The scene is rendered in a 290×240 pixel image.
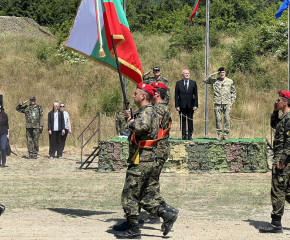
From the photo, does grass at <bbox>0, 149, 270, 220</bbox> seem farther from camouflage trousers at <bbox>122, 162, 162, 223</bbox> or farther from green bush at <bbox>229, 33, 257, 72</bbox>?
green bush at <bbox>229, 33, 257, 72</bbox>

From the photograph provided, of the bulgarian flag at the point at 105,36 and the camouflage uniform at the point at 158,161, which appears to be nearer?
the camouflage uniform at the point at 158,161

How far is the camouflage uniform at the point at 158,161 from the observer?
821cm

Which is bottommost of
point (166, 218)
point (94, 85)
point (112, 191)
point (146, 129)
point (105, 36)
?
point (112, 191)

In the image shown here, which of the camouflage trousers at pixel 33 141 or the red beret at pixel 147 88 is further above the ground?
the red beret at pixel 147 88

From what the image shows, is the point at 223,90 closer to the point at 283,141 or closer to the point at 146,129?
the point at 283,141

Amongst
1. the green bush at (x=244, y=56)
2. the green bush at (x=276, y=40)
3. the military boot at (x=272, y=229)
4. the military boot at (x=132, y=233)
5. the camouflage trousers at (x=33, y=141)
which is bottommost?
the military boot at (x=272, y=229)

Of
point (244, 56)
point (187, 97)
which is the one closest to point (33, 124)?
point (187, 97)

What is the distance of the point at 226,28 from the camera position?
117ft

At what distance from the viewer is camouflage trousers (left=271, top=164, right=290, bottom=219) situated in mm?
8367

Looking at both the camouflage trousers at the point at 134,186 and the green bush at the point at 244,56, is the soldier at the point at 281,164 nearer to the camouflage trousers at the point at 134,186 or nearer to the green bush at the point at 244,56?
the camouflage trousers at the point at 134,186

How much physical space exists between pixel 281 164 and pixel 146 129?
194 cm

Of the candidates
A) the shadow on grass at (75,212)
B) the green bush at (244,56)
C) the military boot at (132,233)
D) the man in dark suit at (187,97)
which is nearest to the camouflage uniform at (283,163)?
the military boot at (132,233)

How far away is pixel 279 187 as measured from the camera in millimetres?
8414

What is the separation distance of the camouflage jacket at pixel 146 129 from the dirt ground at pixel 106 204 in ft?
3.72
